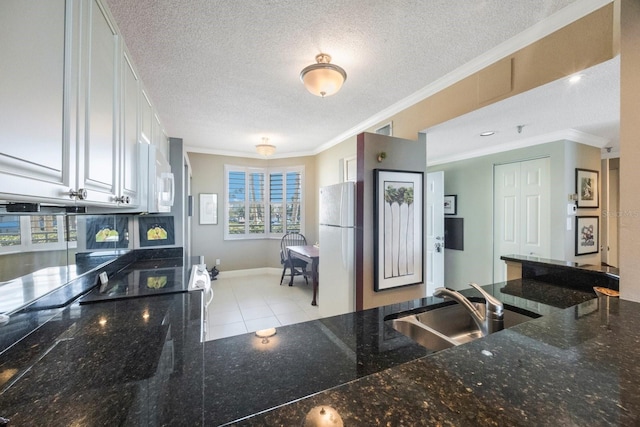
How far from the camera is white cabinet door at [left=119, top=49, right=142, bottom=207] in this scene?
1.45 meters

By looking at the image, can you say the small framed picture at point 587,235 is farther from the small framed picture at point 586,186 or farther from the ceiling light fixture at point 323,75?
the ceiling light fixture at point 323,75

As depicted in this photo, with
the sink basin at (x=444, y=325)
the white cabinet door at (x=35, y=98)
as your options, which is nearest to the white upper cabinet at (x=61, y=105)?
the white cabinet door at (x=35, y=98)

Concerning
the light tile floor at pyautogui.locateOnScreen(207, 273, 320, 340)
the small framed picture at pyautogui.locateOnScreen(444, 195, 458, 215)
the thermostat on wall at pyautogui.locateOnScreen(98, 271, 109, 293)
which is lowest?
the light tile floor at pyautogui.locateOnScreen(207, 273, 320, 340)

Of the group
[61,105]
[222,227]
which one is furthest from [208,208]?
[61,105]

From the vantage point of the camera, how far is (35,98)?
0.73 metres

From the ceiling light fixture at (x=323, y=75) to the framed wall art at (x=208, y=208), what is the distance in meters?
3.78

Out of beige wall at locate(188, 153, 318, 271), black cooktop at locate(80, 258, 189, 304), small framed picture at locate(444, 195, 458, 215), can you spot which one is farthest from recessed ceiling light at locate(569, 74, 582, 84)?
beige wall at locate(188, 153, 318, 271)

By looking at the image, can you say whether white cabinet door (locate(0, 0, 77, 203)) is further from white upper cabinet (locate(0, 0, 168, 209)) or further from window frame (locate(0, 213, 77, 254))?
window frame (locate(0, 213, 77, 254))

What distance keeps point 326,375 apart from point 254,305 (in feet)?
11.1

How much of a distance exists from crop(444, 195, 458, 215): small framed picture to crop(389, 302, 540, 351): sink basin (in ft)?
9.88

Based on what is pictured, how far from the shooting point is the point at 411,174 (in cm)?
256

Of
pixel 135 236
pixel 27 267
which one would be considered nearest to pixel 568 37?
pixel 27 267

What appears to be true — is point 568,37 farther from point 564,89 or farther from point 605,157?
point 605,157

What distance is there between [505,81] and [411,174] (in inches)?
38.7
